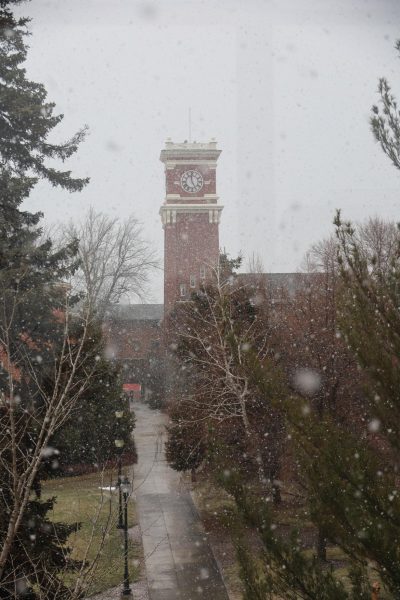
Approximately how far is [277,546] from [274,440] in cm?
1264

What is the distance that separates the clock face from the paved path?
2814cm

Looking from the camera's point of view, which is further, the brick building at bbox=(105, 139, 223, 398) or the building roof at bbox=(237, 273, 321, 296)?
the brick building at bbox=(105, 139, 223, 398)

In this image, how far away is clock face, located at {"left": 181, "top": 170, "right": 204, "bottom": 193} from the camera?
164 ft

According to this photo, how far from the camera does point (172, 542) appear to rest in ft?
55.1

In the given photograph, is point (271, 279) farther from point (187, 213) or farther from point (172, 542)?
point (172, 542)

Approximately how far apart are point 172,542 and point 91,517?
234cm

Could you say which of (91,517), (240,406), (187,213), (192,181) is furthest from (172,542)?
(192,181)

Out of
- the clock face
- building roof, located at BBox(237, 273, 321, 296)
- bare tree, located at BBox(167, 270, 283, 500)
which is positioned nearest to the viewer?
bare tree, located at BBox(167, 270, 283, 500)

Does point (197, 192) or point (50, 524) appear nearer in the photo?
point (50, 524)

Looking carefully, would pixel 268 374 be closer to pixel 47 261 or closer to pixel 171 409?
pixel 47 261

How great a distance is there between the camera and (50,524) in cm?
990

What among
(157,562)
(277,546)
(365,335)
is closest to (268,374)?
(365,335)

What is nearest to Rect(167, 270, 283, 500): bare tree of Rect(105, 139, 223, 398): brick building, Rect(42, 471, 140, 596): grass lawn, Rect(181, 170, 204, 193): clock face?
Rect(42, 471, 140, 596): grass lawn

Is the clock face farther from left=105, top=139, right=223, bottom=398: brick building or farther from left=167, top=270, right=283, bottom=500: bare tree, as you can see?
left=167, top=270, right=283, bottom=500: bare tree
